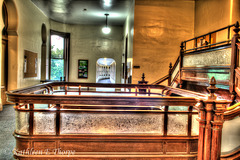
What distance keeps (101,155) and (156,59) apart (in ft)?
26.1

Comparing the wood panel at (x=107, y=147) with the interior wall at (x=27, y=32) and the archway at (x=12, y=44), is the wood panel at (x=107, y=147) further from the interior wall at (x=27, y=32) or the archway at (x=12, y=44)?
the interior wall at (x=27, y=32)

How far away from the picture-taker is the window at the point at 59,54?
13.8 metres

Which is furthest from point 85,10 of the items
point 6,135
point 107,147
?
point 107,147

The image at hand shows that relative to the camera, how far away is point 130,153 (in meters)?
2.13

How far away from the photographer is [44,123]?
2.13 m

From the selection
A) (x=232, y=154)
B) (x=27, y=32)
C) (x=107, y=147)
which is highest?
(x=27, y=32)

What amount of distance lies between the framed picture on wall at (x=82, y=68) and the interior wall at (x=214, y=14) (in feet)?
27.1

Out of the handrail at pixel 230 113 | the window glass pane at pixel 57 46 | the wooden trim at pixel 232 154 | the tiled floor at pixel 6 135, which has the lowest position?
the tiled floor at pixel 6 135

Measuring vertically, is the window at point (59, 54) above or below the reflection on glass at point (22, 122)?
above

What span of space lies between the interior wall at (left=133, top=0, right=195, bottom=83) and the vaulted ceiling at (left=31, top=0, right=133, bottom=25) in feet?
4.08

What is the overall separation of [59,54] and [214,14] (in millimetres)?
10341

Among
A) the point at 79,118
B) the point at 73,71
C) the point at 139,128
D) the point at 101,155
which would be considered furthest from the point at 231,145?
the point at 73,71

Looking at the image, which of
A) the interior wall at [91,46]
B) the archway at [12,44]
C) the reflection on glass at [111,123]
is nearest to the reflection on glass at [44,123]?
the reflection on glass at [111,123]

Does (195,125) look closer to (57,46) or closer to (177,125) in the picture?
(177,125)
